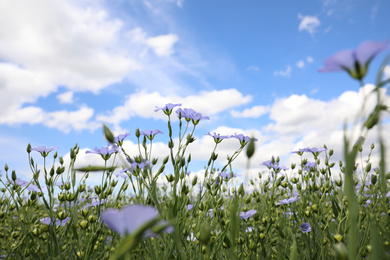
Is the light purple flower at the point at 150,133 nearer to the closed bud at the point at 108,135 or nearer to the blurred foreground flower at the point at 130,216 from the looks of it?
the closed bud at the point at 108,135

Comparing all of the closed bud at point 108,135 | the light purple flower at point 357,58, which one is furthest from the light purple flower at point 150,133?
the light purple flower at point 357,58

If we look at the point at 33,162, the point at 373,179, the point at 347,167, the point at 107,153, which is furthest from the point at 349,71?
the point at 33,162

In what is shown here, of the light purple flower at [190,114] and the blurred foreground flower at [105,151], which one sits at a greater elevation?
the light purple flower at [190,114]

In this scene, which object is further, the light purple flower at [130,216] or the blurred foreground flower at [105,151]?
the blurred foreground flower at [105,151]

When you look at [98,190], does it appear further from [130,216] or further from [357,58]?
[357,58]

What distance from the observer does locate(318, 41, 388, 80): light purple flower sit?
2.03 feet

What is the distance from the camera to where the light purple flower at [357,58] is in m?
0.62

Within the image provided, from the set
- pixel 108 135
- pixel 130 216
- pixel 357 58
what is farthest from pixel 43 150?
pixel 357 58

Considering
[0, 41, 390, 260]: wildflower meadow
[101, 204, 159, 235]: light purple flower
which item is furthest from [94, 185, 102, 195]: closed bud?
[101, 204, 159, 235]: light purple flower

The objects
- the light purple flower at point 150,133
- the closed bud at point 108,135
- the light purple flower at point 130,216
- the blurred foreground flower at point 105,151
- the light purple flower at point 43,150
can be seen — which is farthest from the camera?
the light purple flower at point 43,150

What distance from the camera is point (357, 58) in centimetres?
64

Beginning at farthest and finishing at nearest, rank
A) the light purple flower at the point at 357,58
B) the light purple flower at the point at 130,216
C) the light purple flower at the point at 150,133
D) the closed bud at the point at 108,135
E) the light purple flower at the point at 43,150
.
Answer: the light purple flower at the point at 43,150 < the light purple flower at the point at 150,133 < the closed bud at the point at 108,135 < the light purple flower at the point at 357,58 < the light purple flower at the point at 130,216

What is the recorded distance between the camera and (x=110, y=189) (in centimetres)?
177

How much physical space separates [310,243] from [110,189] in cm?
119
